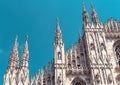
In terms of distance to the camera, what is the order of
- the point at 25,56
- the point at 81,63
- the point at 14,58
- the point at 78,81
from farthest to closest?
the point at 81,63 < the point at 25,56 < the point at 14,58 < the point at 78,81

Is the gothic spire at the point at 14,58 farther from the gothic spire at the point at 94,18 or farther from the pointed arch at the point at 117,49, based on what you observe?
the pointed arch at the point at 117,49

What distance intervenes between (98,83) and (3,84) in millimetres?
7828

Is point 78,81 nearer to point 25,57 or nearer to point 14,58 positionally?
point 25,57

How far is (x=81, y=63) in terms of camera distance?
2573 cm

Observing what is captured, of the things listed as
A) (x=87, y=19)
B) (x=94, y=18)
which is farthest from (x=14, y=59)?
(x=94, y=18)

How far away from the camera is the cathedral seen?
23922 mm

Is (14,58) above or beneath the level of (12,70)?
above

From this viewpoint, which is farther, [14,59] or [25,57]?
[25,57]

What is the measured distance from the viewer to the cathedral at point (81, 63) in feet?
78.5

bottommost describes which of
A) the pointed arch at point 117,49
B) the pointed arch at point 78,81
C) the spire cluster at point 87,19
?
the pointed arch at point 78,81

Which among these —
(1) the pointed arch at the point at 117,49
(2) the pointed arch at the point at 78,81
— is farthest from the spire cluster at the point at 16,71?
(1) the pointed arch at the point at 117,49

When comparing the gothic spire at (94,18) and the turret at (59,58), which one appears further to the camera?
the gothic spire at (94,18)

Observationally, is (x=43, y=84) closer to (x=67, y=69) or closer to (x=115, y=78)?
(x=67, y=69)

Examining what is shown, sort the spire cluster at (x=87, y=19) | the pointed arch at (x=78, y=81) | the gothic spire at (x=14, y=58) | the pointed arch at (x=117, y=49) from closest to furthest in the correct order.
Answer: the pointed arch at (x=78, y=81)
the gothic spire at (x=14, y=58)
the pointed arch at (x=117, y=49)
the spire cluster at (x=87, y=19)
